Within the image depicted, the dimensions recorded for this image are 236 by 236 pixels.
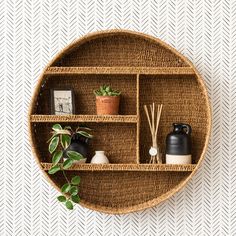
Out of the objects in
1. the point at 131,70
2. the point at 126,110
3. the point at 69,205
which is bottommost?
the point at 69,205

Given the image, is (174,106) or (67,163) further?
(174,106)

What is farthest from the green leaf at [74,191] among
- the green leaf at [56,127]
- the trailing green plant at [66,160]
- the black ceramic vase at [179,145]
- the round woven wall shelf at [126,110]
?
the black ceramic vase at [179,145]

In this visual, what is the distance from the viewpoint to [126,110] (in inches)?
75.7

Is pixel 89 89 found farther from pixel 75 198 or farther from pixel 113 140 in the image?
pixel 75 198

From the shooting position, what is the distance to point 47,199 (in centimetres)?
194

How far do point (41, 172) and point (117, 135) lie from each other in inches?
13.7

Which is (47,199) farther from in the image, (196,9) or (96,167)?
(196,9)

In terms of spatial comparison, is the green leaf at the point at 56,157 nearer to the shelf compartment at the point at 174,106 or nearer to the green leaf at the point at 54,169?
the green leaf at the point at 54,169

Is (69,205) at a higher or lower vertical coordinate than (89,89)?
lower

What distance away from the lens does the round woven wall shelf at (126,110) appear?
190 centimetres

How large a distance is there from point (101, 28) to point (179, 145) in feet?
1.92

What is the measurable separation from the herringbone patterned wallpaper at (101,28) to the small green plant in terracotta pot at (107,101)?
11.3 inches

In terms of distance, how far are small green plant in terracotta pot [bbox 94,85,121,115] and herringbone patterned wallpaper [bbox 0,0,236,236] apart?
0.29 metres

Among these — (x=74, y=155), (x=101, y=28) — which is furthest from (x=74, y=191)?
(x=101, y=28)
